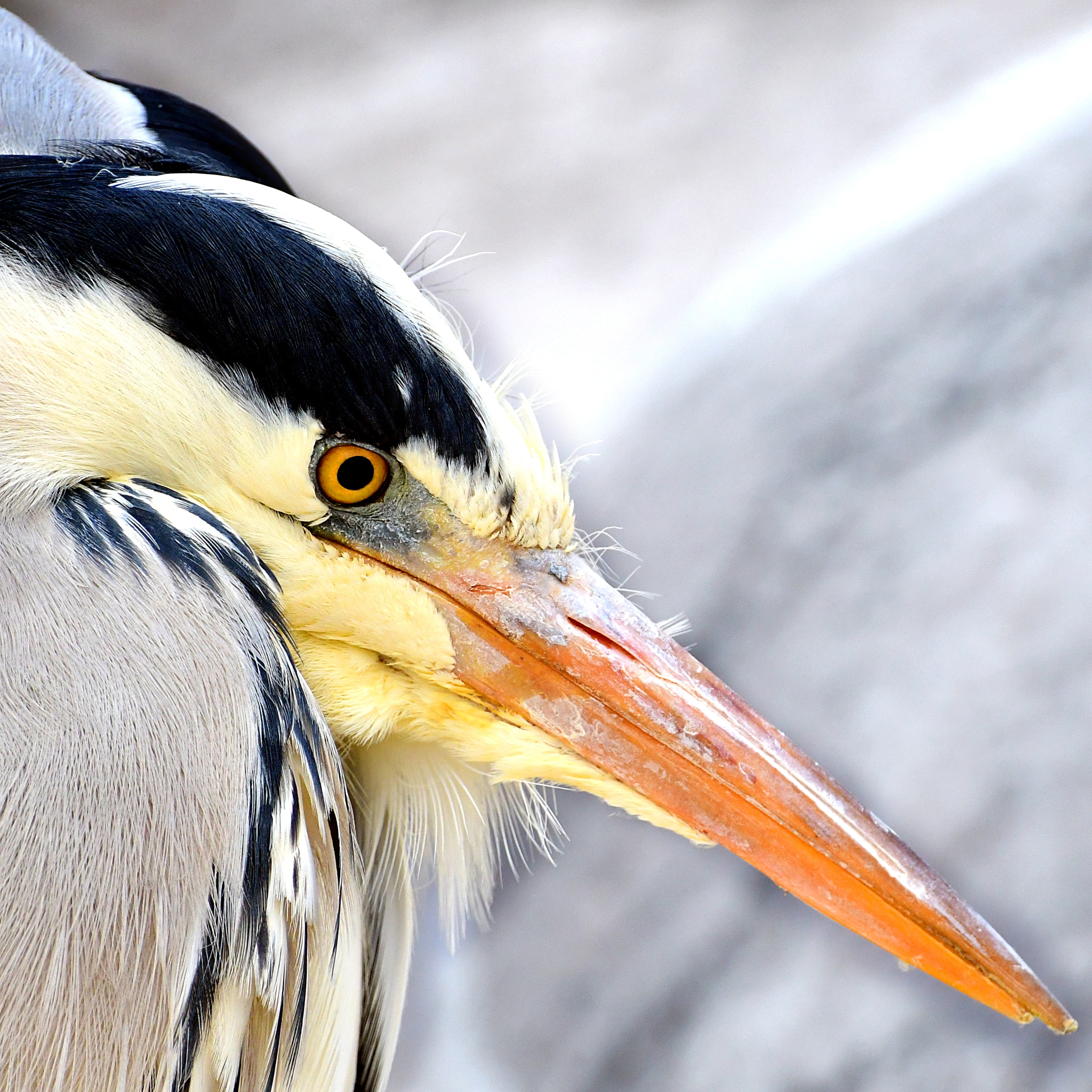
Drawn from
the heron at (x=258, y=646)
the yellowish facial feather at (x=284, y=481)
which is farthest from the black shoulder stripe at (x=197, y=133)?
the yellowish facial feather at (x=284, y=481)

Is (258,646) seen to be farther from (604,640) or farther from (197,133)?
(197,133)

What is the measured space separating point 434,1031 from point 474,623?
0.93 meters

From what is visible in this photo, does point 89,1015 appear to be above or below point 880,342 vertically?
below

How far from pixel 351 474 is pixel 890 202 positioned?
59.0 inches

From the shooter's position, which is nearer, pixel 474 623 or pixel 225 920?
pixel 225 920

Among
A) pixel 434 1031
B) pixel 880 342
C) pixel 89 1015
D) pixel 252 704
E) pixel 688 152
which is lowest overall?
pixel 434 1031

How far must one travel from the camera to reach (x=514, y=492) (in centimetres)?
71

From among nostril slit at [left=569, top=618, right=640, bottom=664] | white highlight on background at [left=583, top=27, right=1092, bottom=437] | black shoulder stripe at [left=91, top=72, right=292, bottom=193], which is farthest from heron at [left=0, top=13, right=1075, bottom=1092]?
white highlight on background at [left=583, top=27, right=1092, bottom=437]

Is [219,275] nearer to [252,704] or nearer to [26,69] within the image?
[252,704]

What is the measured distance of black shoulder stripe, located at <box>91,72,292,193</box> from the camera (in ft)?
3.53

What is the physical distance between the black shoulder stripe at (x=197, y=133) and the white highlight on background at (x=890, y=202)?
774 millimetres

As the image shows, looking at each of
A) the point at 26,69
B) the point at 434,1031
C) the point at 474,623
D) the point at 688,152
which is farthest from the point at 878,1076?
the point at 688,152

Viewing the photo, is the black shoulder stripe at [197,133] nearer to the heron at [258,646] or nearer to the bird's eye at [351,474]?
the heron at [258,646]

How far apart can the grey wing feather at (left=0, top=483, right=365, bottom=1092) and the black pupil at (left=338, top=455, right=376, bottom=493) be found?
0.07 meters
